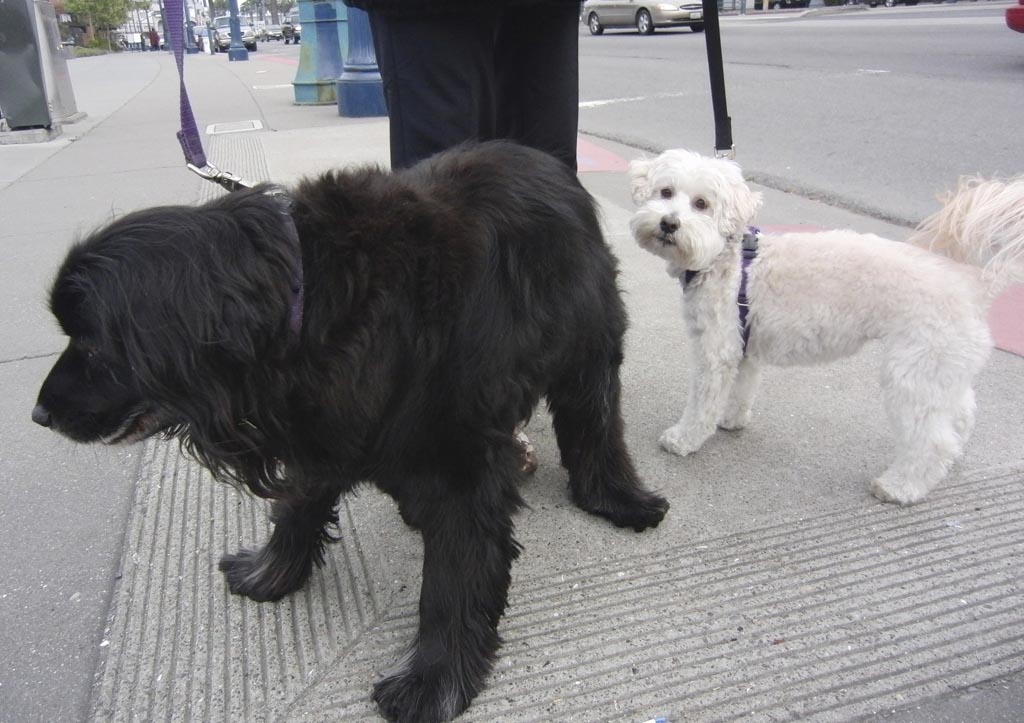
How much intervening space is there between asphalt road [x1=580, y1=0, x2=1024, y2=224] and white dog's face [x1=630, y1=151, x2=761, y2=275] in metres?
3.20

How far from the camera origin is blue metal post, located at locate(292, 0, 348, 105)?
502 inches

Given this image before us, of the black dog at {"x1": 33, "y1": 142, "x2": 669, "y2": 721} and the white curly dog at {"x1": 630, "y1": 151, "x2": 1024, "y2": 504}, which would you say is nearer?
the black dog at {"x1": 33, "y1": 142, "x2": 669, "y2": 721}

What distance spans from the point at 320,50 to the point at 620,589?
513 inches

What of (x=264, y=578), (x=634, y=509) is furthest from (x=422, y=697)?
(x=634, y=509)

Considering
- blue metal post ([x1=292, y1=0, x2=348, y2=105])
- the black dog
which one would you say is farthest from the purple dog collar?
blue metal post ([x1=292, y1=0, x2=348, y2=105])

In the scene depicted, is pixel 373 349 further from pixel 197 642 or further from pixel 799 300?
pixel 799 300

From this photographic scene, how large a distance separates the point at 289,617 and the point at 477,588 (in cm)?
62

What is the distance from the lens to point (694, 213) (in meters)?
2.83

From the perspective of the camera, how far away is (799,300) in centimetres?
267

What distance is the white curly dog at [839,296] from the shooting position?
7.89 feet

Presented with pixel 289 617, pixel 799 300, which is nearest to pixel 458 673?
pixel 289 617

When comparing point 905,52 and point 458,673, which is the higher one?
point 905,52

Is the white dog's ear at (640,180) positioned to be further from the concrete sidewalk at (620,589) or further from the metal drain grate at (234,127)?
the metal drain grate at (234,127)

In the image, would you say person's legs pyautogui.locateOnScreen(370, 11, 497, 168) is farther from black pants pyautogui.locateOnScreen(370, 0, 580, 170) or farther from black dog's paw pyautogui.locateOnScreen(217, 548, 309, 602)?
black dog's paw pyautogui.locateOnScreen(217, 548, 309, 602)
